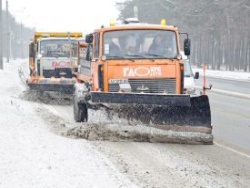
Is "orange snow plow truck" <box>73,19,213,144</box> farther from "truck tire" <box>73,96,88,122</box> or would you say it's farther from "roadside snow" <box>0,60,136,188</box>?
"roadside snow" <box>0,60,136,188</box>

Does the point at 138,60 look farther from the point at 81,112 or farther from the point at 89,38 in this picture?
the point at 81,112

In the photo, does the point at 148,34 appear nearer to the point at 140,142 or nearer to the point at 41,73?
the point at 140,142

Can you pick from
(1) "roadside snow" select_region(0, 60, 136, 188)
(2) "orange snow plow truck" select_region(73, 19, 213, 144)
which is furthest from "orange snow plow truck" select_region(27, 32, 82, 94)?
(1) "roadside snow" select_region(0, 60, 136, 188)

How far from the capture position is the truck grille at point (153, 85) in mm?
10984

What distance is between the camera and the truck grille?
11.0m

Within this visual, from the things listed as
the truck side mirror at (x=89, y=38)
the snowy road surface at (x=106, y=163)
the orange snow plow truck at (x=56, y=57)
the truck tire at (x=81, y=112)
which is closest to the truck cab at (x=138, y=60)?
the truck side mirror at (x=89, y=38)

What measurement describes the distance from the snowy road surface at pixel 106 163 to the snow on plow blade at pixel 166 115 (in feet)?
1.31

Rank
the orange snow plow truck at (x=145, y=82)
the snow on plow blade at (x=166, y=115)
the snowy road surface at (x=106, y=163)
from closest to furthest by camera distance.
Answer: the snowy road surface at (x=106, y=163) < the snow on plow blade at (x=166, y=115) < the orange snow plow truck at (x=145, y=82)

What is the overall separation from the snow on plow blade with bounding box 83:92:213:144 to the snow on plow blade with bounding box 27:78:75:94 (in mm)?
6900

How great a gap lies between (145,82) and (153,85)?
0.18 metres

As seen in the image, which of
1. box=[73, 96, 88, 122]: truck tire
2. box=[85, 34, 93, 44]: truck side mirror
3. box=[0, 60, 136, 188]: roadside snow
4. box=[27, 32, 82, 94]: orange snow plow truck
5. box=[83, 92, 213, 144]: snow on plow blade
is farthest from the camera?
box=[27, 32, 82, 94]: orange snow plow truck

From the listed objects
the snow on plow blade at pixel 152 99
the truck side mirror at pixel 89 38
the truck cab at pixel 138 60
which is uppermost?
the truck side mirror at pixel 89 38

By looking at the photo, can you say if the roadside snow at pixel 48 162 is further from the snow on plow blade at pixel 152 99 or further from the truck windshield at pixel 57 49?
the truck windshield at pixel 57 49

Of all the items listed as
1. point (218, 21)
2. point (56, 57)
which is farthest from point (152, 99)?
point (218, 21)
